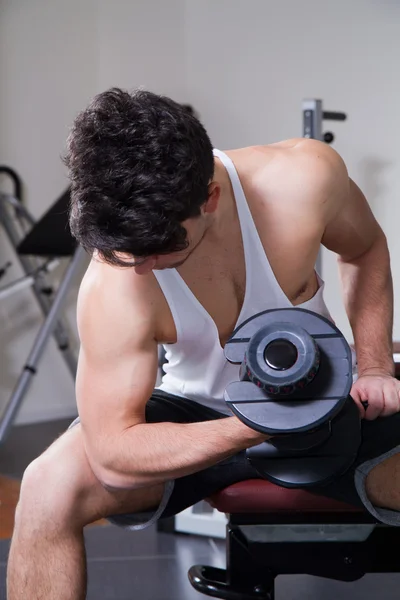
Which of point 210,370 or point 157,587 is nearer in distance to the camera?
point 210,370

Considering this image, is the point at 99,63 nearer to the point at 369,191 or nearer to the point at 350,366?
the point at 369,191

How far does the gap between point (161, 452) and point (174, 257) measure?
0.99 feet

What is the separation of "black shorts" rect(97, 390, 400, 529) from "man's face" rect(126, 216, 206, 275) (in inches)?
11.5

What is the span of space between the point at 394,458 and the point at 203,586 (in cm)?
40

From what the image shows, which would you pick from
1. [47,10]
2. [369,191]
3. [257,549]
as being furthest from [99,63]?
[257,549]

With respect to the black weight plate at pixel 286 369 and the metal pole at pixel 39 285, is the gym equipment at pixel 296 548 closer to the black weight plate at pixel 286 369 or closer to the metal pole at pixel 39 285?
the black weight plate at pixel 286 369

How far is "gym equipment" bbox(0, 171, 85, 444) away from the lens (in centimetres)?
328

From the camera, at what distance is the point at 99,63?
4086 mm

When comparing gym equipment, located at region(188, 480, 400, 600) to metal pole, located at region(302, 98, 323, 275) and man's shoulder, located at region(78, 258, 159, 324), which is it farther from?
metal pole, located at region(302, 98, 323, 275)

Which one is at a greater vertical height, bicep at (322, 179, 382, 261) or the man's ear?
the man's ear

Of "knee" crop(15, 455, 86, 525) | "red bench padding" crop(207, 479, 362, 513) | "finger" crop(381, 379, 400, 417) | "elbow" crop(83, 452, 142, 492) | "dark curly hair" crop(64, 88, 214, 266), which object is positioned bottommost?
"red bench padding" crop(207, 479, 362, 513)

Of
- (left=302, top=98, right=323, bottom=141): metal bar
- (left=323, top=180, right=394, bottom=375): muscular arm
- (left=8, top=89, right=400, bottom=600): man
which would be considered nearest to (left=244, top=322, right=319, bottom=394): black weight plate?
(left=8, top=89, right=400, bottom=600): man

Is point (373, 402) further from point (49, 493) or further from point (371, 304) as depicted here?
point (49, 493)

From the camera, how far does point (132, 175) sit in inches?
48.2
